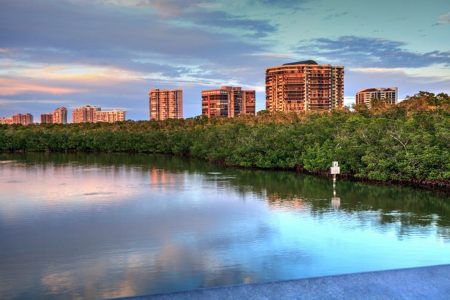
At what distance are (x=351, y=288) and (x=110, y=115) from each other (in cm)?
11064

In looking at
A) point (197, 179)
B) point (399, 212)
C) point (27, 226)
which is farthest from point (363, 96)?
point (27, 226)

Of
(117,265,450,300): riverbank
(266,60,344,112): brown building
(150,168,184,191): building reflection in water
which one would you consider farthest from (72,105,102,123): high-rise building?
(117,265,450,300): riverbank

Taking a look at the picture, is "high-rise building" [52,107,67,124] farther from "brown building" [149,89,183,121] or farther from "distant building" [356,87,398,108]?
"distant building" [356,87,398,108]

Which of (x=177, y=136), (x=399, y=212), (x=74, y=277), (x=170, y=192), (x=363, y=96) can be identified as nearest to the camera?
(x=74, y=277)

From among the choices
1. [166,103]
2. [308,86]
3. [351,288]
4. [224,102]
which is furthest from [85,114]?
[351,288]

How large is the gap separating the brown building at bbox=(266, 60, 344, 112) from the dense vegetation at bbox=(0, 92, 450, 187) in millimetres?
33997

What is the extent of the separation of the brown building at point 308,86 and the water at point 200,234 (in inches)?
2350

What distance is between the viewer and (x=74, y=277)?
9148 millimetres

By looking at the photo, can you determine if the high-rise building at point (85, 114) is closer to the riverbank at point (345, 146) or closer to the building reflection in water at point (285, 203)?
the riverbank at point (345, 146)

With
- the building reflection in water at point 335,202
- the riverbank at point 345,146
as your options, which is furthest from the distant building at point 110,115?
the building reflection in water at point 335,202

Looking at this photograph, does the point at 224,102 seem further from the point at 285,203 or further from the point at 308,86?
the point at 285,203

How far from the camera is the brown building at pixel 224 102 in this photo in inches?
3543

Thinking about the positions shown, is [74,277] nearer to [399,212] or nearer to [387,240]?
[387,240]

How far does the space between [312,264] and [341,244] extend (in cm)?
196
